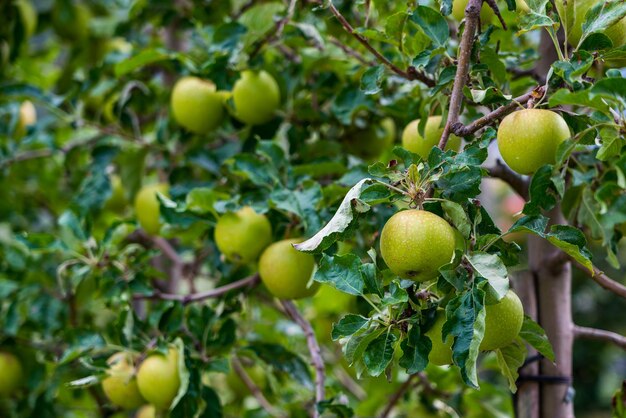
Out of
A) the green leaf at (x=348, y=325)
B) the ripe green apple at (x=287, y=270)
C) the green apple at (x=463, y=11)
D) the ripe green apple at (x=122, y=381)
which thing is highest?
the green apple at (x=463, y=11)

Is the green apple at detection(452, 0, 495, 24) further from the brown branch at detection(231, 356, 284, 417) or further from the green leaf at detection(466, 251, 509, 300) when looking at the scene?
the brown branch at detection(231, 356, 284, 417)

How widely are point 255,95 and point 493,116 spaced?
0.63 metres

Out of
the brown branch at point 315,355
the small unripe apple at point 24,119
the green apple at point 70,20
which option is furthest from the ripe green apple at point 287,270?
the green apple at point 70,20

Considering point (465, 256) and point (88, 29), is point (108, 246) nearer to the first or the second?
point (465, 256)

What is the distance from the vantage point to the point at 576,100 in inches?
27.7

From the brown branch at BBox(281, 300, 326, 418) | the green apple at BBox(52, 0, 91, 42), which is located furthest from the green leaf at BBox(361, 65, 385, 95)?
the green apple at BBox(52, 0, 91, 42)

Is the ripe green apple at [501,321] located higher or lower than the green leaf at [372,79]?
lower

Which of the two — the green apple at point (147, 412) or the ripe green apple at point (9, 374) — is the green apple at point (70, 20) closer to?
the ripe green apple at point (9, 374)

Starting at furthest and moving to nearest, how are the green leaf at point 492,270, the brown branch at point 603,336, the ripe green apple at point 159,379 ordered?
the ripe green apple at point 159,379 → the brown branch at point 603,336 → the green leaf at point 492,270

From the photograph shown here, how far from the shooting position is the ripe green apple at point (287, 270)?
3.58 feet

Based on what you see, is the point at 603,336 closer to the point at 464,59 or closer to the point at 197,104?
the point at 464,59

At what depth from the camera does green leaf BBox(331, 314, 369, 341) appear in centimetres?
76

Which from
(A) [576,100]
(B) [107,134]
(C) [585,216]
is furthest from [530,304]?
(B) [107,134]

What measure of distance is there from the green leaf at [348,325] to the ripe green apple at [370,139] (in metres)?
0.75
